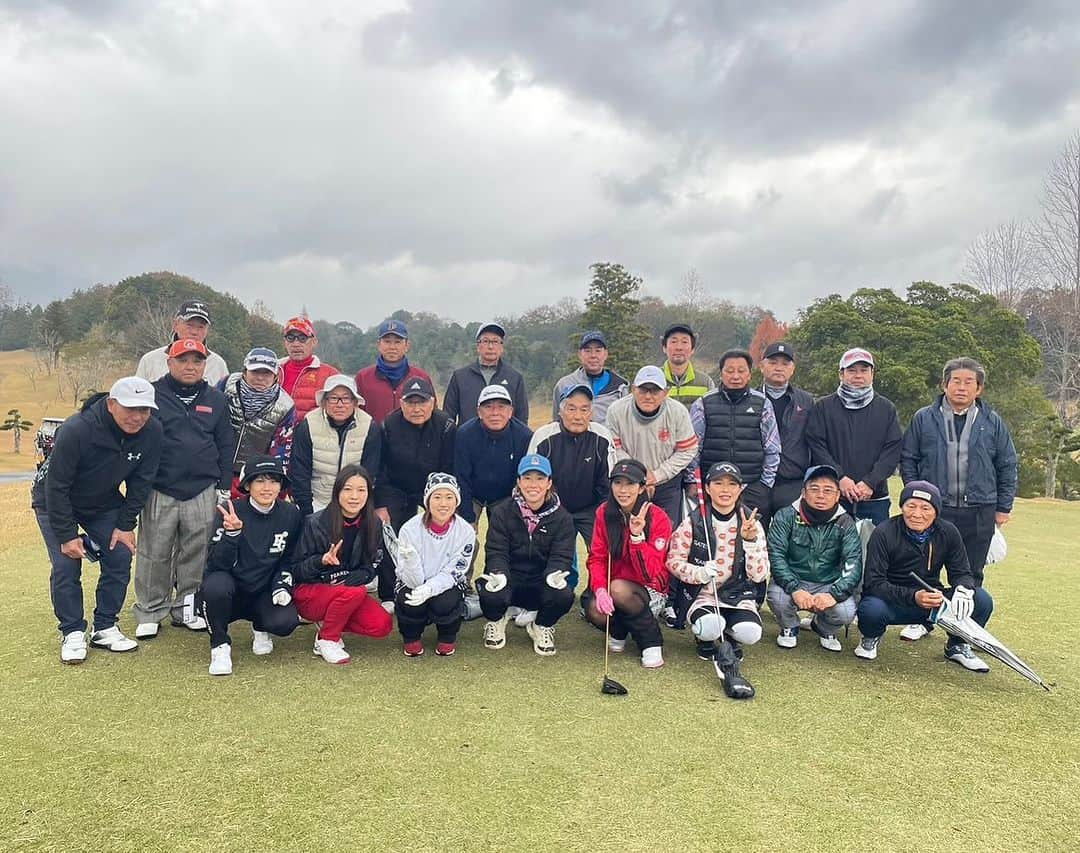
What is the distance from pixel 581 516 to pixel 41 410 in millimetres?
57865

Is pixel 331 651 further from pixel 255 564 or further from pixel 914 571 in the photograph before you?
pixel 914 571

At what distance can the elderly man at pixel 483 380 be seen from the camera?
6836 mm

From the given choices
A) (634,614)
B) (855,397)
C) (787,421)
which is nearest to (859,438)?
(855,397)

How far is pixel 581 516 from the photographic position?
233 inches

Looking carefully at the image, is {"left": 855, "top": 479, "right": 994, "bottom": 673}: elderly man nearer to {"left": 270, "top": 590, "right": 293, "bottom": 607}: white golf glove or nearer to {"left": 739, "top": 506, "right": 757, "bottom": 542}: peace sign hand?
{"left": 739, "top": 506, "right": 757, "bottom": 542}: peace sign hand

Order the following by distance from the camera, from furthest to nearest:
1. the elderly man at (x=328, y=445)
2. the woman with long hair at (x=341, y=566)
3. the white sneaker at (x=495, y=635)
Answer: the elderly man at (x=328, y=445) < the white sneaker at (x=495, y=635) < the woman with long hair at (x=341, y=566)

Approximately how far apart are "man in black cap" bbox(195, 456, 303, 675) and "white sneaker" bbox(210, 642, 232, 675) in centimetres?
4

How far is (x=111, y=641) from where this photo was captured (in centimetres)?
500

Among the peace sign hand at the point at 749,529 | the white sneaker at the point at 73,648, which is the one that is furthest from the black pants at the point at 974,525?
the white sneaker at the point at 73,648

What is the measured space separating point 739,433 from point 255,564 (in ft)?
12.7

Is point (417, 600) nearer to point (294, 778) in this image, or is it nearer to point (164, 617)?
point (294, 778)

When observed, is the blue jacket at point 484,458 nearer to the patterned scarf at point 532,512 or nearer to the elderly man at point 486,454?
the elderly man at point 486,454

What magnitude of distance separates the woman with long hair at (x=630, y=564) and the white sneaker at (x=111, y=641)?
326 centimetres

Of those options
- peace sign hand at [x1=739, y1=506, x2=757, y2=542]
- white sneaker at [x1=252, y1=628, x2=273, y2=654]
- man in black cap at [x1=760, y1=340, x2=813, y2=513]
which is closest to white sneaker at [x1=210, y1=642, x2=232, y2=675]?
white sneaker at [x1=252, y1=628, x2=273, y2=654]
